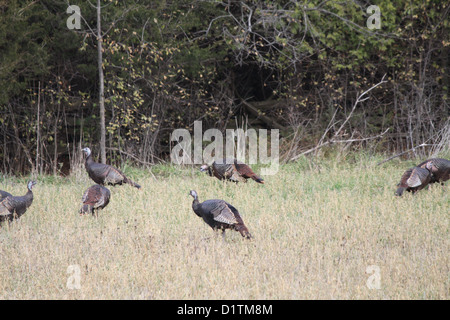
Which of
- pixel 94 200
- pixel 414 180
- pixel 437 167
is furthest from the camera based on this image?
pixel 437 167

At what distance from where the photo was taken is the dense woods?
38.8 ft

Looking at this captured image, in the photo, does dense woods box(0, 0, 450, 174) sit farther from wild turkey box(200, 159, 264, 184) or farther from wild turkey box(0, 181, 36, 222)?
wild turkey box(0, 181, 36, 222)

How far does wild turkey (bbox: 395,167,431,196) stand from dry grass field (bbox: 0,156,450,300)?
0.14m

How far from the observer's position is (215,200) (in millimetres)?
6660

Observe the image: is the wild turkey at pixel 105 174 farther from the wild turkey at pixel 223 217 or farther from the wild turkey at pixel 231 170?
the wild turkey at pixel 223 217

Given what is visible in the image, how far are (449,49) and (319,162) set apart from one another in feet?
19.2

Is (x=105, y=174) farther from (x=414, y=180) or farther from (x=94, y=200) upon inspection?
(x=414, y=180)

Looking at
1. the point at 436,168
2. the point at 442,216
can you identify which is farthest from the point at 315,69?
the point at 442,216

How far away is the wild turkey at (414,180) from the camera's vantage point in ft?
27.4

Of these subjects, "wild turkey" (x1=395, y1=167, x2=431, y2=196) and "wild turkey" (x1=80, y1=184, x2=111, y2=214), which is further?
"wild turkey" (x1=395, y1=167, x2=431, y2=196)

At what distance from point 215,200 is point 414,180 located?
3.32 metres

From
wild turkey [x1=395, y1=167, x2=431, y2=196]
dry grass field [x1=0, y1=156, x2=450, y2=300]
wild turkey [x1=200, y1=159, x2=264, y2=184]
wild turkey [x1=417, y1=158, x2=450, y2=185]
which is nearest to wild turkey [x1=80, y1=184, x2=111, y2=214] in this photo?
dry grass field [x1=0, y1=156, x2=450, y2=300]

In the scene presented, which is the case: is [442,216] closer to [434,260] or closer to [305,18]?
[434,260]

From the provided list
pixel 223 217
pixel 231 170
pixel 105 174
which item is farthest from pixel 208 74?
pixel 223 217
